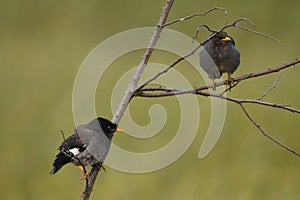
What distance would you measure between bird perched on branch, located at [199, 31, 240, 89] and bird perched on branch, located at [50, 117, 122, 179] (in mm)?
464

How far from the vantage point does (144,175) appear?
8.93 ft

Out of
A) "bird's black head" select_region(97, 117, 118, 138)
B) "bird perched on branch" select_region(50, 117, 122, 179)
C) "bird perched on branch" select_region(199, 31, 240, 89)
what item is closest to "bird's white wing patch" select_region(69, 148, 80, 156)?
"bird perched on branch" select_region(50, 117, 122, 179)

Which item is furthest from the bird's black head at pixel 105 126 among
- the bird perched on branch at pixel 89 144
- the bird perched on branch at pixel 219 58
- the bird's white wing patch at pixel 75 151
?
the bird perched on branch at pixel 219 58

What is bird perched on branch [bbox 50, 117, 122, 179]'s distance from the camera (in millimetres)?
1408

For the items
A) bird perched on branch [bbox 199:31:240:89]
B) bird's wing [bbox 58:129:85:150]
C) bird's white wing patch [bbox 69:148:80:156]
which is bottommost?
bird's white wing patch [bbox 69:148:80:156]

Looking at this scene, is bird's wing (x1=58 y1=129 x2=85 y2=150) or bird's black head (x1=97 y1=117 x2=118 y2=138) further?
bird's wing (x1=58 y1=129 x2=85 y2=150)

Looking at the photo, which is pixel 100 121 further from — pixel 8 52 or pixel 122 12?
pixel 122 12

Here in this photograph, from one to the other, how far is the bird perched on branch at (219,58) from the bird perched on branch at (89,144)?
1.52 feet

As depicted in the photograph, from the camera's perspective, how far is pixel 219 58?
1.93 metres

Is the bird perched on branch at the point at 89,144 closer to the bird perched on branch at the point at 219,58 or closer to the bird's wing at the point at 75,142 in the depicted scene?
the bird's wing at the point at 75,142

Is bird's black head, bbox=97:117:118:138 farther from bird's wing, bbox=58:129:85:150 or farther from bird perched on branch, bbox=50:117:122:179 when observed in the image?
bird's wing, bbox=58:129:85:150

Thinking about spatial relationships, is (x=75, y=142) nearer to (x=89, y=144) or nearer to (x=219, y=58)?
(x=89, y=144)

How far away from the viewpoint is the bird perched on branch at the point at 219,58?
1.88 metres

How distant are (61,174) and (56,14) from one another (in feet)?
5.16
